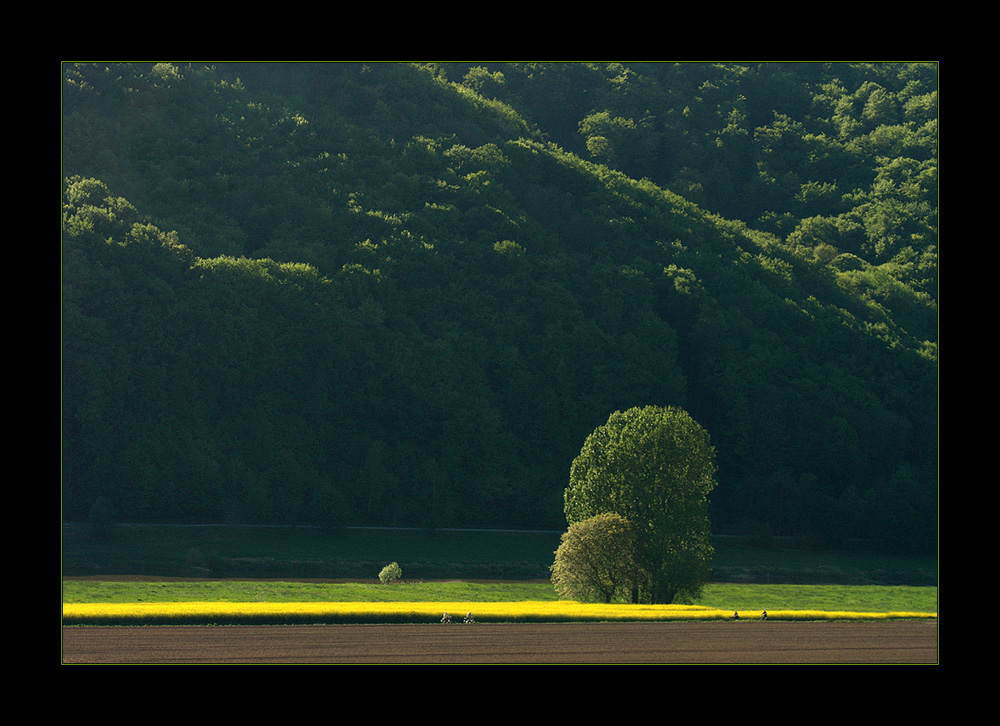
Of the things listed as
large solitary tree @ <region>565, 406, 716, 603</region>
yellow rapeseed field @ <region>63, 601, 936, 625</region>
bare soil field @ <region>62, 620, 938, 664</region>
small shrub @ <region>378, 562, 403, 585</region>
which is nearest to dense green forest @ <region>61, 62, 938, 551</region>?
small shrub @ <region>378, 562, 403, 585</region>

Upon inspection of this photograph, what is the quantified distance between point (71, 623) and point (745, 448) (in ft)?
323

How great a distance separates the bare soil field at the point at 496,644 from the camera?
4094 centimetres

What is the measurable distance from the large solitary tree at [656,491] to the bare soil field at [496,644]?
1396 centimetres

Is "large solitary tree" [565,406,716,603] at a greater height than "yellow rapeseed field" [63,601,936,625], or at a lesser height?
greater

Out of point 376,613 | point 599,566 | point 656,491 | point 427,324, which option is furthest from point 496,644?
point 427,324

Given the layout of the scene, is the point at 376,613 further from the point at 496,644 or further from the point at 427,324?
the point at 427,324

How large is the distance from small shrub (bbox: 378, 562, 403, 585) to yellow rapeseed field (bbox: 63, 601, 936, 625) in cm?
2754

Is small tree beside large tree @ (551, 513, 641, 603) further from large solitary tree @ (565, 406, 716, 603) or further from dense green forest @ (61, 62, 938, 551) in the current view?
dense green forest @ (61, 62, 938, 551)

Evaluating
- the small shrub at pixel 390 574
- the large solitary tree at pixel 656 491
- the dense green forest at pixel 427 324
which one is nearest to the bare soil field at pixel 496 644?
the large solitary tree at pixel 656 491

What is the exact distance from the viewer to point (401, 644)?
4444cm

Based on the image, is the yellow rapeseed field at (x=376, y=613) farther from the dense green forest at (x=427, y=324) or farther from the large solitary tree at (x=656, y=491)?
the dense green forest at (x=427, y=324)

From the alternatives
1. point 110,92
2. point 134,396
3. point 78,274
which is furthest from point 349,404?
point 110,92

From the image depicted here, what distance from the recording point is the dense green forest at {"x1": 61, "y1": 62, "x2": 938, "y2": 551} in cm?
11400

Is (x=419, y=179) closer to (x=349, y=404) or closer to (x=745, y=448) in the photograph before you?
(x=349, y=404)
